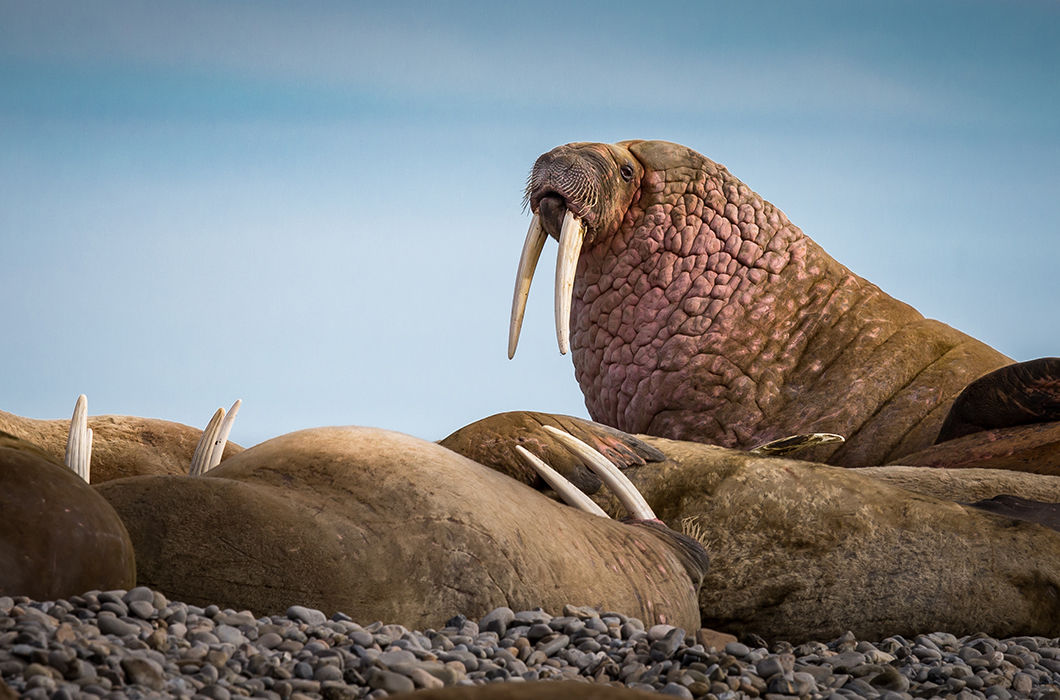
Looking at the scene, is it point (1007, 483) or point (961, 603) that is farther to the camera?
point (1007, 483)

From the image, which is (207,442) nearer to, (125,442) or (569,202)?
(125,442)

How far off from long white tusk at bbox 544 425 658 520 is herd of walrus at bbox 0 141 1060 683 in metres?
0.02

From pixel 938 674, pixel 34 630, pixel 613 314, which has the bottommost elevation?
pixel 938 674

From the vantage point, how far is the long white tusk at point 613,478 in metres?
4.27

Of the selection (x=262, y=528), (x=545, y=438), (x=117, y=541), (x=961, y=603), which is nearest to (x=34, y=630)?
(x=117, y=541)

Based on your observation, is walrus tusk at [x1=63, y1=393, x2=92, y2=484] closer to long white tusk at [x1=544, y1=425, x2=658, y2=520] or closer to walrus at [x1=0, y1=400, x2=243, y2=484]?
long white tusk at [x1=544, y1=425, x2=658, y2=520]

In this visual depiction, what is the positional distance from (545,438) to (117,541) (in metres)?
2.04

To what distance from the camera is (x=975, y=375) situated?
22.5 feet

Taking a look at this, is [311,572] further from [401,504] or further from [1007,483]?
[1007,483]

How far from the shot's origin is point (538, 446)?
4453 mm

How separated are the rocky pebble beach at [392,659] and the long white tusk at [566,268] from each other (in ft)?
8.93

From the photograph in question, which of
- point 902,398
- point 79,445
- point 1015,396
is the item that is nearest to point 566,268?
point 902,398

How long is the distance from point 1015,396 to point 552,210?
9.02 feet

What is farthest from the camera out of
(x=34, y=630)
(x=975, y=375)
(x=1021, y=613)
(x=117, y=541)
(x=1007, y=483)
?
(x=975, y=375)
